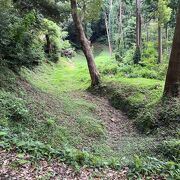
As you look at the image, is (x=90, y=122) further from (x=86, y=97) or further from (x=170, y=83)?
(x=86, y=97)

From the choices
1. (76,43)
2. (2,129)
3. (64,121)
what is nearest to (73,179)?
(2,129)

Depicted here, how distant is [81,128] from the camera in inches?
348

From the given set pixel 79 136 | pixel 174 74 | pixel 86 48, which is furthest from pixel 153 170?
pixel 86 48

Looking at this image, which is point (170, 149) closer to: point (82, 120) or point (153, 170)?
point (153, 170)

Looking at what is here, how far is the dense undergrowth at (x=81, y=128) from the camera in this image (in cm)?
523

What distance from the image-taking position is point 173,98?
32.6ft

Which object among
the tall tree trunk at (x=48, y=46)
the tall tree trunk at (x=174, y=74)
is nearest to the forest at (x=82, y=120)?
the tall tree trunk at (x=174, y=74)

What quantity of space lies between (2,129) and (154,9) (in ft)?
79.6

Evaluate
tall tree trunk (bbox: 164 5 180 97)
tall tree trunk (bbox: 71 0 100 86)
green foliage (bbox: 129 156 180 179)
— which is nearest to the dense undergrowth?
green foliage (bbox: 129 156 180 179)

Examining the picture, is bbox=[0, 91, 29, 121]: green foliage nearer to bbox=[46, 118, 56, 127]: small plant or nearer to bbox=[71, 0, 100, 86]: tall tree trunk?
bbox=[46, 118, 56, 127]: small plant

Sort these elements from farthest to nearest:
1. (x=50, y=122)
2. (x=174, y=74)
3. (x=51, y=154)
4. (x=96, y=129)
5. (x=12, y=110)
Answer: (x=174, y=74), (x=96, y=129), (x=50, y=122), (x=12, y=110), (x=51, y=154)

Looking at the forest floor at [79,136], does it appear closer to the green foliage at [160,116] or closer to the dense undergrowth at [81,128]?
the dense undergrowth at [81,128]

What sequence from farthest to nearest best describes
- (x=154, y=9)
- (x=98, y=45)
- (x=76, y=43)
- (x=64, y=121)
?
1. (x=98, y=45)
2. (x=76, y=43)
3. (x=154, y=9)
4. (x=64, y=121)

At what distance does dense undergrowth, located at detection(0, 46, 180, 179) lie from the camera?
5.23 m
